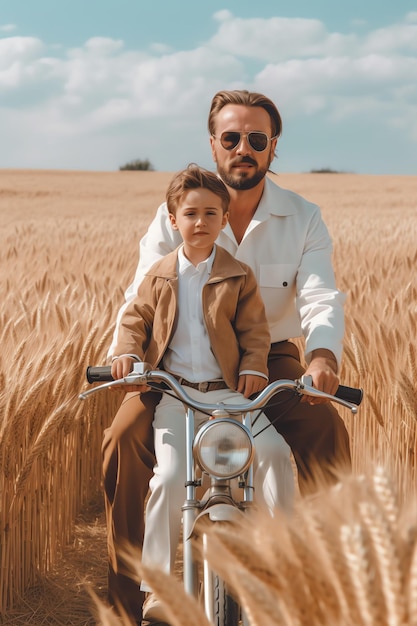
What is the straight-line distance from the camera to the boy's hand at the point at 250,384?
2.08m

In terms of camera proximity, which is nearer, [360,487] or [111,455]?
[360,487]

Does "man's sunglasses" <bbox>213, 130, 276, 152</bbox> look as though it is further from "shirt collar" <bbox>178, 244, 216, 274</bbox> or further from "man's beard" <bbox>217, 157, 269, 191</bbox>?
"shirt collar" <bbox>178, 244, 216, 274</bbox>

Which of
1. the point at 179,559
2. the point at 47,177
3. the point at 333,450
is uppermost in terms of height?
the point at 47,177

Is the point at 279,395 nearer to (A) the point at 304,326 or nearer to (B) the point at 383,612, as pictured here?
(A) the point at 304,326

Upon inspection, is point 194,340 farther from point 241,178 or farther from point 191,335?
point 241,178

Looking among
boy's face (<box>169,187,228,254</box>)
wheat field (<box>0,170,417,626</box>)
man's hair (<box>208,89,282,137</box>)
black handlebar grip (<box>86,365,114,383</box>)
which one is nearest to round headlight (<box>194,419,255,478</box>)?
wheat field (<box>0,170,417,626</box>)

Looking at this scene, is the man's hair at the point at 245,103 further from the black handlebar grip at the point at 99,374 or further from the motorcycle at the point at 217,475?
the motorcycle at the point at 217,475

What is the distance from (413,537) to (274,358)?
1.94 meters

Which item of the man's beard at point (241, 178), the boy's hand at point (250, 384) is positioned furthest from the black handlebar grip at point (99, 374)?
the man's beard at point (241, 178)

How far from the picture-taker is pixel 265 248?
8.93 feet

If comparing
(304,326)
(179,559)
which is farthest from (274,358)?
(179,559)

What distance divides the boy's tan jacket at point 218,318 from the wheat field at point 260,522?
40 cm

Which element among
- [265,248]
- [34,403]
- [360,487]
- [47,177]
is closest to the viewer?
[360,487]

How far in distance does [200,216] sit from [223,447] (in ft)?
2.41
